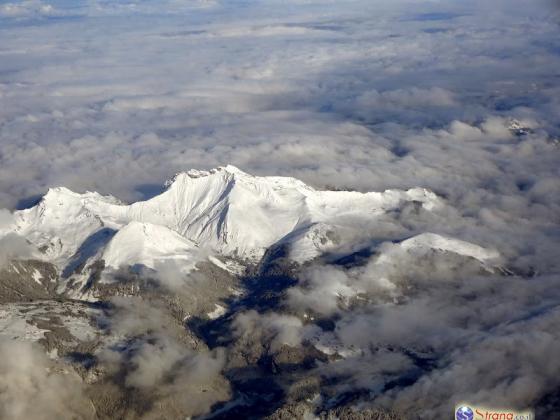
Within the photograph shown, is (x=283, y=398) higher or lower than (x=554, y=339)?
lower

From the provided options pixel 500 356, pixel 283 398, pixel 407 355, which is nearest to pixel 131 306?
pixel 283 398

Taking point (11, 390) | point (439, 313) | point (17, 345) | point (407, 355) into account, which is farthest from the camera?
point (439, 313)

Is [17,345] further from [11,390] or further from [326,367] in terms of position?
[326,367]

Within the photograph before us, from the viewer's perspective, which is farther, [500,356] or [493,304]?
[493,304]

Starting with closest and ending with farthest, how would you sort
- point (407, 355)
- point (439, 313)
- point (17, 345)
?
point (17, 345) < point (407, 355) < point (439, 313)

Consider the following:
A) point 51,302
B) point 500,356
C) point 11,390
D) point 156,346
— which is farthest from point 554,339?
point 51,302

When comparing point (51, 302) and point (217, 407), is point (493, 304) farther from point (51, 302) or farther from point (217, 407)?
point (51, 302)
